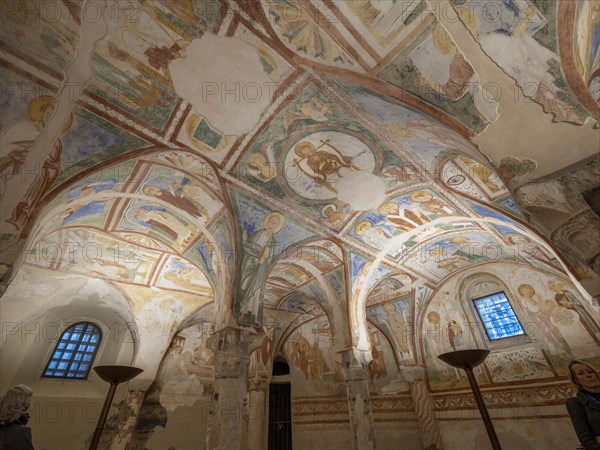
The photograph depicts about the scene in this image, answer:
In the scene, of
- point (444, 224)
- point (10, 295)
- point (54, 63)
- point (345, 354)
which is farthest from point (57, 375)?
point (444, 224)

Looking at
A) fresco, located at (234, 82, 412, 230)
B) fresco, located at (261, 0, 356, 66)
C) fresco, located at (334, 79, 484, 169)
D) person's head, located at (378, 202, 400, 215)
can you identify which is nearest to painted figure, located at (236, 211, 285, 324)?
fresco, located at (234, 82, 412, 230)

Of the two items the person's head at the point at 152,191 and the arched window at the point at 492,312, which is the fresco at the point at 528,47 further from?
the arched window at the point at 492,312

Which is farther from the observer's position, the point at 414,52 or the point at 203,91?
the point at 203,91

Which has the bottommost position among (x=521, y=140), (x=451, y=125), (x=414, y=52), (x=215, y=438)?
(x=215, y=438)

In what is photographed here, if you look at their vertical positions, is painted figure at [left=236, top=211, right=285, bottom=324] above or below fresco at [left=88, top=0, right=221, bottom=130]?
below

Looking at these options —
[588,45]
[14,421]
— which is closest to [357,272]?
[588,45]

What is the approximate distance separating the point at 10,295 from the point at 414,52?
11966 mm

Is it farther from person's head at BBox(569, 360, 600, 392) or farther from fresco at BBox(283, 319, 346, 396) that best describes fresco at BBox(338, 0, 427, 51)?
fresco at BBox(283, 319, 346, 396)

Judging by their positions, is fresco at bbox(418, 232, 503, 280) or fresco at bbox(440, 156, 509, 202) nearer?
fresco at bbox(440, 156, 509, 202)

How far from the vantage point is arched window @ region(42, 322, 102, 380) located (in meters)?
10.6

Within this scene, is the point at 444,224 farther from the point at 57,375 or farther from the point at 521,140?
the point at 57,375

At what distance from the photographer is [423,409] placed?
11.5 meters

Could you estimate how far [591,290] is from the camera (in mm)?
3410

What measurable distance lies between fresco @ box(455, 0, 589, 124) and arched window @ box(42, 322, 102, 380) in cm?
1416
